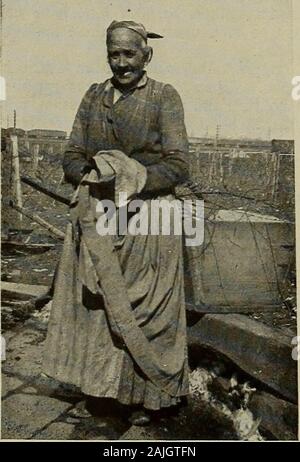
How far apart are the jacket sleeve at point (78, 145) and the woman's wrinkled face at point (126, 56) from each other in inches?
5.0

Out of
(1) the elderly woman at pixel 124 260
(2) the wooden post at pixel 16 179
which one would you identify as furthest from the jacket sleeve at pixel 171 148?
(2) the wooden post at pixel 16 179

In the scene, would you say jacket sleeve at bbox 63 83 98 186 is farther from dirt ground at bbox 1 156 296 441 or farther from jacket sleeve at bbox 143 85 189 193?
jacket sleeve at bbox 143 85 189 193

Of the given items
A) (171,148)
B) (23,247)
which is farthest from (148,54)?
(23,247)

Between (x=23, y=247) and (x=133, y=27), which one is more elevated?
(x=133, y=27)

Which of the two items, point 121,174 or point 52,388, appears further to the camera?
point 52,388

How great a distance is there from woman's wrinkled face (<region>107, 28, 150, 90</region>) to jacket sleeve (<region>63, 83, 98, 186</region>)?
5.0 inches

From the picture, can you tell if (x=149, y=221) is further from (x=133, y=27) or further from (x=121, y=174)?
(x=133, y=27)

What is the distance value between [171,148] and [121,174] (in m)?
0.26

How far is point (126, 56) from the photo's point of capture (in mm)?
3447

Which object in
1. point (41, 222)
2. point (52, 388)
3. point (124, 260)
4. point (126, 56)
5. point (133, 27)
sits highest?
point (133, 27)

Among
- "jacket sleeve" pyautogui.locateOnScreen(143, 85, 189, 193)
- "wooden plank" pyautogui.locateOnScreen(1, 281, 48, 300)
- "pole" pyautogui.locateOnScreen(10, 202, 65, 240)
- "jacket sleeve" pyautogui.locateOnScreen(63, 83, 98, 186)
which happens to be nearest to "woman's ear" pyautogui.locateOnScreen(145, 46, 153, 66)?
"jacket sleeve" pyautogui.locateOnScreen(143, 85, 189, 193)

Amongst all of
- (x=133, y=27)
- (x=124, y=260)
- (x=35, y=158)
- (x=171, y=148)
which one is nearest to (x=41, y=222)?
(x=35, y=158)

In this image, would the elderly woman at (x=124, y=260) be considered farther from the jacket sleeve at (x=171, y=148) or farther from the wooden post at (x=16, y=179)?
the wooden post at (x=16, y=179)

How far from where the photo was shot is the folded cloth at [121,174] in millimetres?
3367
